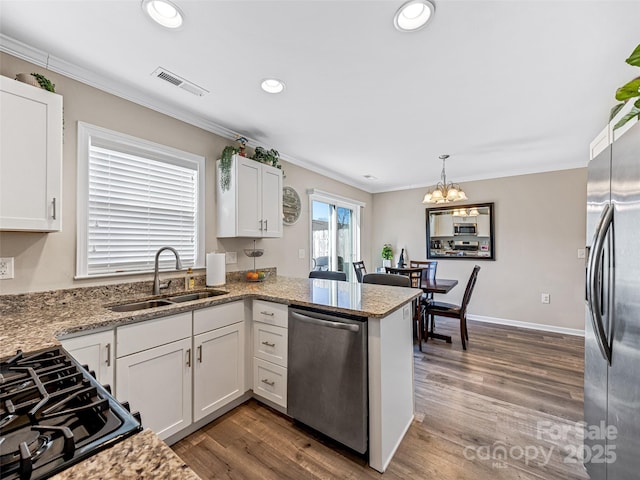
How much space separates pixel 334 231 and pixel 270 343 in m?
2.90

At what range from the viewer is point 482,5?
1.36m

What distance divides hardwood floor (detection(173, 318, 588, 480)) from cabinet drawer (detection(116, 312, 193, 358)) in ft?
2.34

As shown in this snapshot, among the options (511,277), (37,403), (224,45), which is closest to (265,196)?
(224,45)

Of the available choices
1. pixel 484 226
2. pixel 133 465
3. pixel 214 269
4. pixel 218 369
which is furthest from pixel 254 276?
pixel 484 226

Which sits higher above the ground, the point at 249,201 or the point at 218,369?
the point at 249,201

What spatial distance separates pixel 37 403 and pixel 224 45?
1.84 meters

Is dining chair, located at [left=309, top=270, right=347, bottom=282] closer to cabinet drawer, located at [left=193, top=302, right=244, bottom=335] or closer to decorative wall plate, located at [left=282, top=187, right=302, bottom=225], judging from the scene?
decorative wall plate, located at [left=282, top=187, right=302, bottom=225]

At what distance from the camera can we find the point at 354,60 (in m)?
1.76

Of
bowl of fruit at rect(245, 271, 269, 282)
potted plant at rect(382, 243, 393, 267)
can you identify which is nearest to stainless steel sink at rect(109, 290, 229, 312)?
bowl of fruit at rect(245, 271, 269, 282)

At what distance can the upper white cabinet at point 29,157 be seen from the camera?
1.39 metres

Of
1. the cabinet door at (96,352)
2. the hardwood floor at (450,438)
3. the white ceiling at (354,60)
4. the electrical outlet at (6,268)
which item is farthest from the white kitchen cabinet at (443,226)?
the electrical outlet at (6,268)

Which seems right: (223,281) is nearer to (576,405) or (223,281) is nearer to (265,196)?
(265,196)

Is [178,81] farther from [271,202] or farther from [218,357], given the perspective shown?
[218,357]

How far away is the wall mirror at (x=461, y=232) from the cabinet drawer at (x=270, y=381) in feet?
12.5
